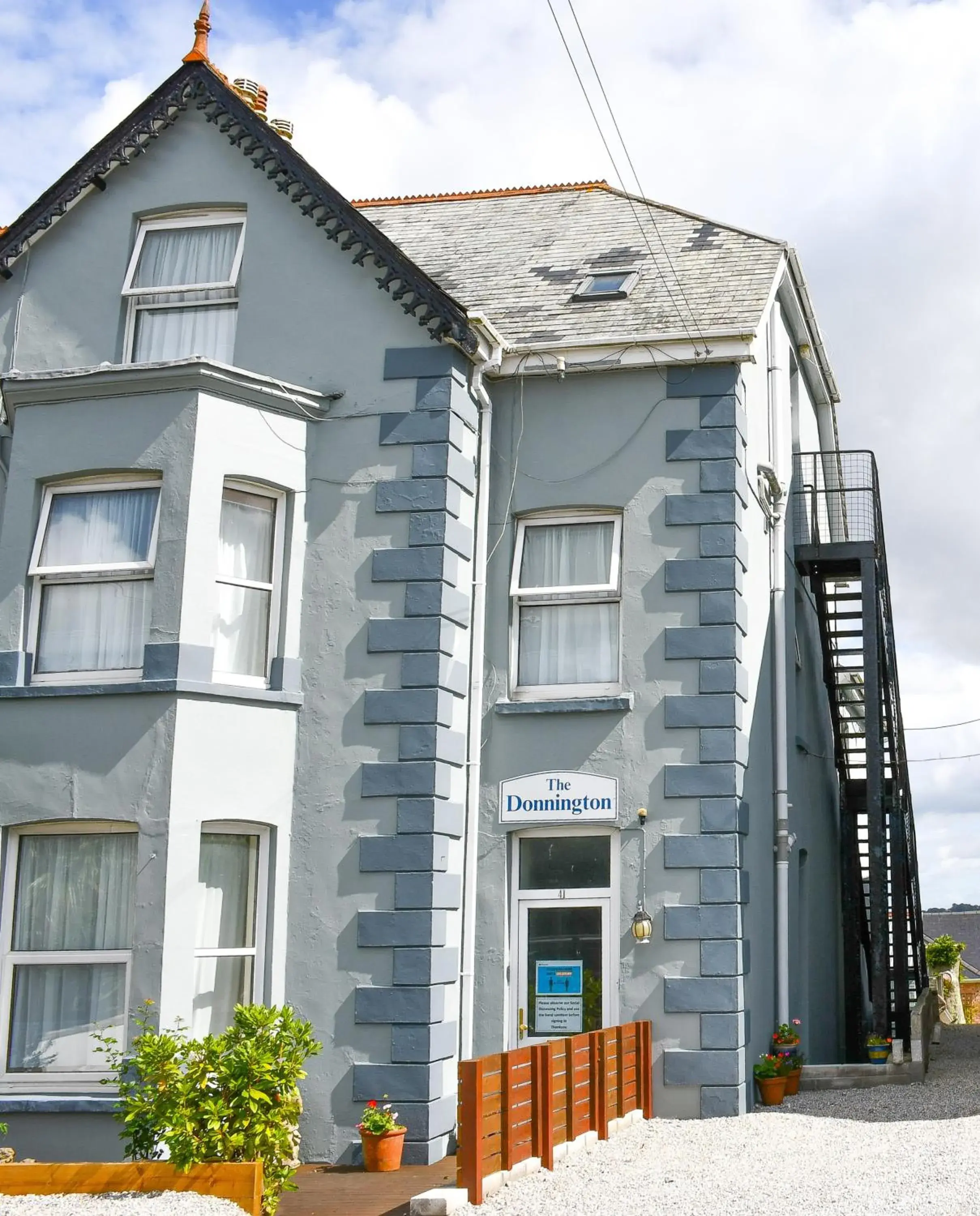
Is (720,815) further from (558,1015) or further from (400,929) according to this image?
(400,929)

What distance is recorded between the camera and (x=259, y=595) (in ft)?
43.3

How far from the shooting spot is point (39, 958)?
12.1 m

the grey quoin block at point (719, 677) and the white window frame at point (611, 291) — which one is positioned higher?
the white window frame at point (611, 291)

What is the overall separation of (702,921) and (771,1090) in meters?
1.88

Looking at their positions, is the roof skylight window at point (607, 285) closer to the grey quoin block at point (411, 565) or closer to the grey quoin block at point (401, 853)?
the grey quoin block at point (411, 565)

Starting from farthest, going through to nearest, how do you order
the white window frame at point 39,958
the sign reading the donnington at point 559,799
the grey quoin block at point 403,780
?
the sign reading the donnington at point 559,799, the grey quoin block at point 403,780, the white window frame at point 39,958

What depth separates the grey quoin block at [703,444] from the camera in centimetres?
1409

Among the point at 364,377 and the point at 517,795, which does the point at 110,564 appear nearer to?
the point at 364,377

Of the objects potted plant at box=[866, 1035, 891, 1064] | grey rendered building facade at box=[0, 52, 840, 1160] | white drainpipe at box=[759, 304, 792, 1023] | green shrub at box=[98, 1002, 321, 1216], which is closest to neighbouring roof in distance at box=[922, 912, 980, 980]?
potted plant at box=[866, 1035, 891, 1064]

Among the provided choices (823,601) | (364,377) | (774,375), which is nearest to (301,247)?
(364,377)

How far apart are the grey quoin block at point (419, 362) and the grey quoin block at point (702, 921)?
17.6 ft

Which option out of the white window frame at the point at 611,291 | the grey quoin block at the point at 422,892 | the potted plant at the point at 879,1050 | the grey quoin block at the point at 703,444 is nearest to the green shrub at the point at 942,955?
the potted plant at the point at 879,1050

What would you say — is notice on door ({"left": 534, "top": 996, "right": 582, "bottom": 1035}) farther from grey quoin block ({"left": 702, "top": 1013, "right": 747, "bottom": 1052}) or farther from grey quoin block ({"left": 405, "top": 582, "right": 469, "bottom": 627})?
grey quoin block ({"left": 405, "top": 582, "right": 469, "bottom": 627})

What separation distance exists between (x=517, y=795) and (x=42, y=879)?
4318 millimetres
